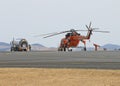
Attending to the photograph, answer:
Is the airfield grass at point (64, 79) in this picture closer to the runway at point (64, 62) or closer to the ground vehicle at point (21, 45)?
the runway at point (64, 62)

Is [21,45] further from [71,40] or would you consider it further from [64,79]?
[64,79]

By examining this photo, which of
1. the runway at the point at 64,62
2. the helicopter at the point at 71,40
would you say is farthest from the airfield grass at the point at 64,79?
the helicopter at the point at 71,40

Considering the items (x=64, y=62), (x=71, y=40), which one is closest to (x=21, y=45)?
(x=71, y=40)

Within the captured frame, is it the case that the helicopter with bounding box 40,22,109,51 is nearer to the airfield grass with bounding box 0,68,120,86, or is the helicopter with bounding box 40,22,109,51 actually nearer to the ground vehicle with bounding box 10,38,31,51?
the ground vehicle with bounding box 10,38,31,51

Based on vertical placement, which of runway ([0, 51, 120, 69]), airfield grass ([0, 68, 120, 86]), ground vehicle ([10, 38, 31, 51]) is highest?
ground vehicle ([10, 38, 31, 51])

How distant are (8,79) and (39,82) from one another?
216 cm

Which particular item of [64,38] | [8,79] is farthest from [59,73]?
[64,38]

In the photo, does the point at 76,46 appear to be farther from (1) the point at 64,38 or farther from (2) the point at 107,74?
(2) the point at 107,74

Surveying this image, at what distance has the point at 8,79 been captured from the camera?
22234mm

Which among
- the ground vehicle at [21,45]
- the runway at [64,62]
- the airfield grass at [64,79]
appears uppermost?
the ground vehicle at [21,45]

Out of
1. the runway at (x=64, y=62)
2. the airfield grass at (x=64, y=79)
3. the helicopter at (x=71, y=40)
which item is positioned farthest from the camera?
the helicopter at (x=71, y=40)

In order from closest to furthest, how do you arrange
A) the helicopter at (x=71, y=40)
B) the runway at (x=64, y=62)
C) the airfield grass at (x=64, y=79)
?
the airfield grass at (x=64, y=79) → the runway at (x=64, y=62) → the helicopter at (x=71, y=40)

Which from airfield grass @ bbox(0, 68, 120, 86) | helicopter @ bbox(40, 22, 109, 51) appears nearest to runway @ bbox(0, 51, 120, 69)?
airfield grass @ bbox(0, 68, 120, 86)

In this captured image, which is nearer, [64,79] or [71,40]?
[64,79]
